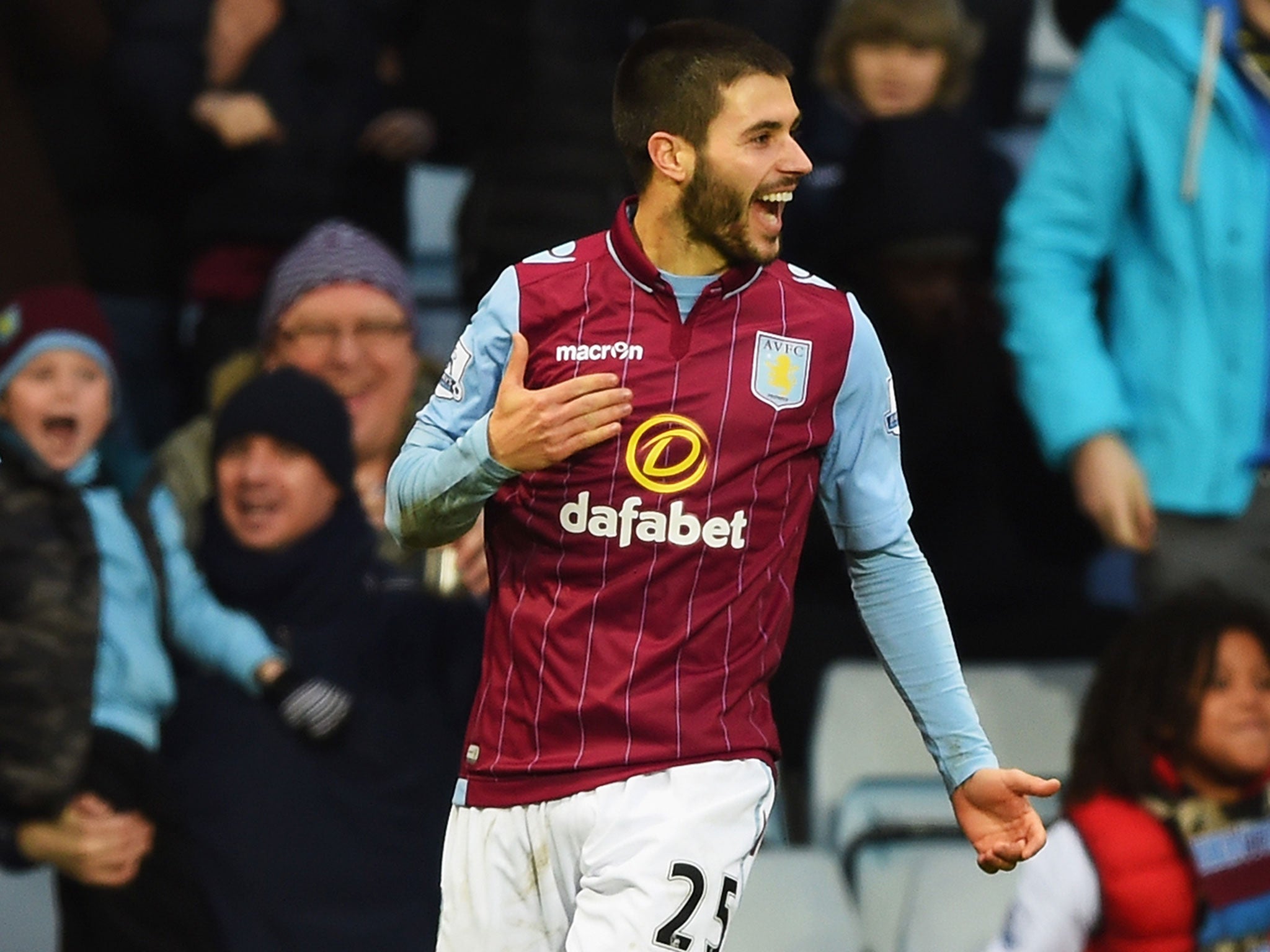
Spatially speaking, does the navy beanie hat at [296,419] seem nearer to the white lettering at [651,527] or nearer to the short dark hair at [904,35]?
the short dark hair at [904,35]

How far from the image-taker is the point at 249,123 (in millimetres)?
5609

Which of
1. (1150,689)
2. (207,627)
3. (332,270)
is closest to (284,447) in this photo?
(207,627)

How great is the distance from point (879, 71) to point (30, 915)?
8.85 feet

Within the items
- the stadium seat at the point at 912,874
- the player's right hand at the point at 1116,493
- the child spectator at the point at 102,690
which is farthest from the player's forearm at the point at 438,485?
the player's right hand at the point at 1116,493

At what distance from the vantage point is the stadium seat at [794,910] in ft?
14.3

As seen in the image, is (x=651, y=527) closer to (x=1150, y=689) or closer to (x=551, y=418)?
(x=551, y=418)

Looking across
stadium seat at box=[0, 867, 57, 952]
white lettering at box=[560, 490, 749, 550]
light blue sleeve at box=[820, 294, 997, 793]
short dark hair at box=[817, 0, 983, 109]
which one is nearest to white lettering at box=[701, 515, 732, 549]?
white lettering at box=[560, 490, 749, 550]

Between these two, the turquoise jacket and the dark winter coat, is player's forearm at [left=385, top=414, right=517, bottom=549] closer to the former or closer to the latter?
the dark winter coat

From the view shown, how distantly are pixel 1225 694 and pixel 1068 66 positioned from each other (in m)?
3.35

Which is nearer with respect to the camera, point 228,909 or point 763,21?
point 228,909

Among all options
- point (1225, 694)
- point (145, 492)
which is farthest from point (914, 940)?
point (145, 492)

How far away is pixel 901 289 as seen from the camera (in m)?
5.32

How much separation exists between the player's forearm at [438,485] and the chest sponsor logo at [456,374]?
5cm

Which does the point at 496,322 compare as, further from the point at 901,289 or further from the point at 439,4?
the point at 439,4
